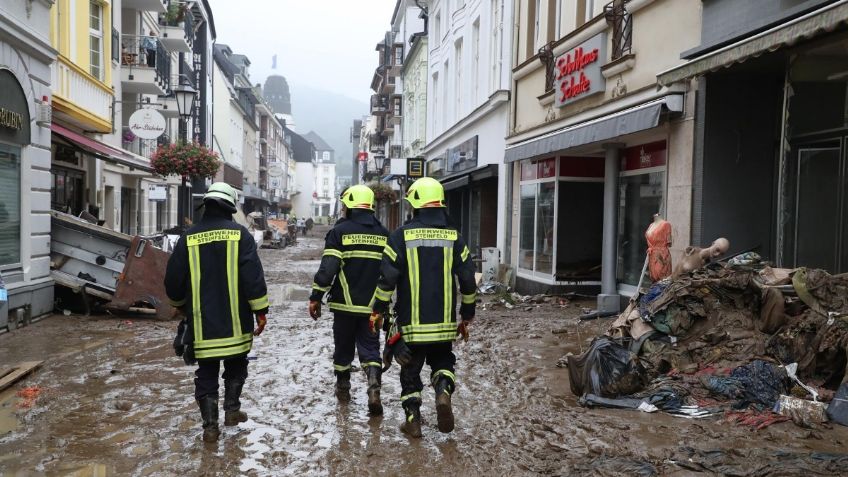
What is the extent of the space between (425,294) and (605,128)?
6246 mm

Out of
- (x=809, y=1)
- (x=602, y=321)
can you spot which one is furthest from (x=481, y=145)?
(x=809, y=1)

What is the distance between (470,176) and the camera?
1948 centimetres

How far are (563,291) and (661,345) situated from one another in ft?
23.9

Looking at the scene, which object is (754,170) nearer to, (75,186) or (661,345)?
(661,345)

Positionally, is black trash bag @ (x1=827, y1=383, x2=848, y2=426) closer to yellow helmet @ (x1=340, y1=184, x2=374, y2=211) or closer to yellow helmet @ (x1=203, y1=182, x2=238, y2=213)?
yellow helmet @ (x1=340, y1=184, x2=374, y2=211)

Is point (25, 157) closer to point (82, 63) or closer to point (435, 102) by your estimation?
point (82, 63)

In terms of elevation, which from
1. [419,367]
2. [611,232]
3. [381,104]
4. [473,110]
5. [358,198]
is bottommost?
[419,367]

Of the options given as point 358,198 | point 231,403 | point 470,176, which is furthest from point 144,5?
point 231,403

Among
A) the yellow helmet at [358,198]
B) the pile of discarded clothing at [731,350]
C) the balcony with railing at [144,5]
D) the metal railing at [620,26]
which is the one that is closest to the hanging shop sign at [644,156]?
the metal railing at [620,26]

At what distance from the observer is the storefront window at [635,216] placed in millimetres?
10555

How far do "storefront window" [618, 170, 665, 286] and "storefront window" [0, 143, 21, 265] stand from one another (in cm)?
870

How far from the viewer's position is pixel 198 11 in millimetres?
37500

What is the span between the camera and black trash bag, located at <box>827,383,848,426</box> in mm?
4957

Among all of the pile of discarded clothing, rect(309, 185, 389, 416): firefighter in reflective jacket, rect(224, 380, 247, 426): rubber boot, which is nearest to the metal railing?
the pile of discarded clothing
